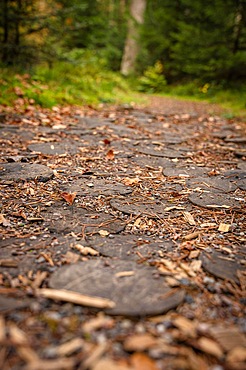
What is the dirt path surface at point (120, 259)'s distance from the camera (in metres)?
0.98

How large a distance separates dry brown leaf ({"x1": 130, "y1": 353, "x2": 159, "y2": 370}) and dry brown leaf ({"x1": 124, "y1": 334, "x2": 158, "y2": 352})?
24 millimetres

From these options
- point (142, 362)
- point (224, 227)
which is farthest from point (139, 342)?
point (224, 227)

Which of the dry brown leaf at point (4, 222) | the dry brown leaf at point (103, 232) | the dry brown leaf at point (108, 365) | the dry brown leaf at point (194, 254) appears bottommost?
the dry brown leaf at point (4, 222)

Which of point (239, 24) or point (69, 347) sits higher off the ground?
point (239, 24)

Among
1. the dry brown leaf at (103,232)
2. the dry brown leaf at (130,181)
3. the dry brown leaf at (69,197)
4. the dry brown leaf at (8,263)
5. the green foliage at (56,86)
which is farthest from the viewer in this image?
the green foliage at (56,86)

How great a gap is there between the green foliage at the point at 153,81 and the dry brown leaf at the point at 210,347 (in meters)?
11.4

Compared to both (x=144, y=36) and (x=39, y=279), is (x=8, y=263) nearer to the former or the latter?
(x=39, y=279)

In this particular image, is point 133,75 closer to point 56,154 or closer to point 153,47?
point 153,47

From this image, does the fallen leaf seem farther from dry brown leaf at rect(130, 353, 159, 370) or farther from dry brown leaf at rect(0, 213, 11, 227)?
dry brown leaf at rect(130, 353, 159, 370)

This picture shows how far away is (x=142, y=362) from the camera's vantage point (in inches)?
36.7

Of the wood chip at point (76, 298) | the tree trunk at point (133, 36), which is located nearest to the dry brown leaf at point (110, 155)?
the wood chip at point (76, 298)

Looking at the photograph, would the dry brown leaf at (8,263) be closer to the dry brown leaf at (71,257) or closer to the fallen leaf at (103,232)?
the dry brown leaf at (71,257)

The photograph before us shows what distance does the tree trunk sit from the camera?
12195 millimetres

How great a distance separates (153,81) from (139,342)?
11.7 m
